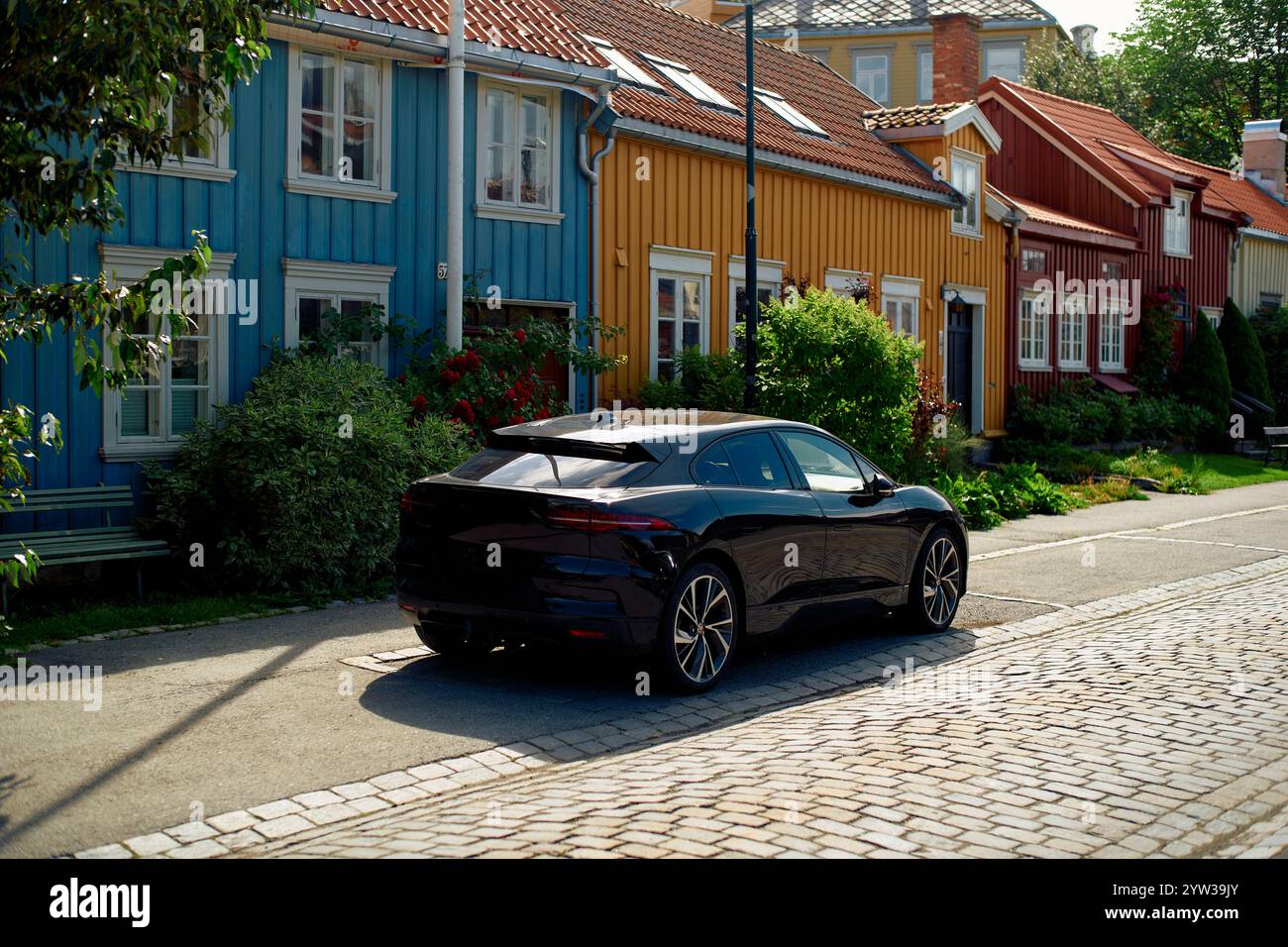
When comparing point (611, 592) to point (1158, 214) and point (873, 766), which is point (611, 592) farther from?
point (1158, 214)

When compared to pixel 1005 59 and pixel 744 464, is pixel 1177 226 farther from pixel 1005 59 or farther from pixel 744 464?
pixel 744 464

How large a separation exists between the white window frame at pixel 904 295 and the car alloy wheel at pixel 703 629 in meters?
15.3

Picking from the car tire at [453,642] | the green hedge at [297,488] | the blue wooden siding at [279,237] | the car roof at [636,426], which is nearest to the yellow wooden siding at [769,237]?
the blue wooden siding at [279,237]

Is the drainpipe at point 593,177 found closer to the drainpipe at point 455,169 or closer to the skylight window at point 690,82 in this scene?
the drainpipe at point 455,169

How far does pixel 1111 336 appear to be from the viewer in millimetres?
31281

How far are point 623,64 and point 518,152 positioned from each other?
429 cm

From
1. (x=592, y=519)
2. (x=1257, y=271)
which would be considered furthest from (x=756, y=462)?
(x=1257, y=271)

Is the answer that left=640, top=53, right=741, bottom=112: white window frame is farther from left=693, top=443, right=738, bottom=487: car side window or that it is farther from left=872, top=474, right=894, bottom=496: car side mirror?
left=693, top=443, right=738, bottom=487: car side window

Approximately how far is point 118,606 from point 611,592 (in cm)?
496

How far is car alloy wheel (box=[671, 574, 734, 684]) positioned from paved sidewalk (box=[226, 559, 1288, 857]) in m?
0.56

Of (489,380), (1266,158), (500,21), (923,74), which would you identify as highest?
(923,74)
